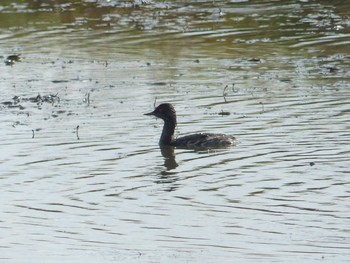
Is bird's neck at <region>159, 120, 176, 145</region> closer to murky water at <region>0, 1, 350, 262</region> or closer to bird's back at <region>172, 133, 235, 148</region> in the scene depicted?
murky water at <region>0, 1, 350, 262</region>

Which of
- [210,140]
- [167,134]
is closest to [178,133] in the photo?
[167,134]

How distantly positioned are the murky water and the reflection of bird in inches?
8.2

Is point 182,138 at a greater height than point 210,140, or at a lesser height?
lesser

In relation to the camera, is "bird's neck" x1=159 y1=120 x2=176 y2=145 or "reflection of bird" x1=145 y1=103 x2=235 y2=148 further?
"bird's neck" x1=159 y1=120 x2=176 y2=145

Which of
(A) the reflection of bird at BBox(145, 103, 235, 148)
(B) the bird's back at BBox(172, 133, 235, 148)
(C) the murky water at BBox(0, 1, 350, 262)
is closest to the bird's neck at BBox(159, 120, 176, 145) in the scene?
(A) the reflection of bird at BBox(145, 103, 235, 148)

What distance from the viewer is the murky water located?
1301cm

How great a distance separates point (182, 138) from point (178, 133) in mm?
1067

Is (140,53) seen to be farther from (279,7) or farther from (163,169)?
(163,169)

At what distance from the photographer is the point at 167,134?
19.4m

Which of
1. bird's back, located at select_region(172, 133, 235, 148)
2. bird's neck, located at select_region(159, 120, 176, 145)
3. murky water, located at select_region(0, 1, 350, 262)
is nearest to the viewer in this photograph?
murky water, located at select_region(0, 1, 350, 262)

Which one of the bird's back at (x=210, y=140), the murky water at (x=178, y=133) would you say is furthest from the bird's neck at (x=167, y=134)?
the bird's back at (x=210, y=140)

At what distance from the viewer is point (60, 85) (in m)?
24.5

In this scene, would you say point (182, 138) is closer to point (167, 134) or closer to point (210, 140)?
point (167, 134)

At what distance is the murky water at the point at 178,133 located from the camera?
42.7 ft
